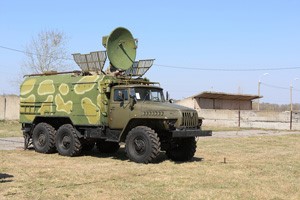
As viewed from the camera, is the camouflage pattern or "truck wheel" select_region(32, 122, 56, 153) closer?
the camouflage pattern

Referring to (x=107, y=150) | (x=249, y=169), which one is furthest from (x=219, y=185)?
(x=107, y=150)

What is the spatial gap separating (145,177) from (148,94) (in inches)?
155

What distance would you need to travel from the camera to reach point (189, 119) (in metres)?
12.9

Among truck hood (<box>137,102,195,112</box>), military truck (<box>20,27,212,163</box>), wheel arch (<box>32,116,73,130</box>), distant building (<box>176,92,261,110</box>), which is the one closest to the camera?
truck hood (<box>137,102,195,112</box>)

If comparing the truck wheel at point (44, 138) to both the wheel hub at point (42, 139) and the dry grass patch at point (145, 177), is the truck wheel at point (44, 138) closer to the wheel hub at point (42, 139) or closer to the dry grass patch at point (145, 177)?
the wheel hub at point (42, 139)

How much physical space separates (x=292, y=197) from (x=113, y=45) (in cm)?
857

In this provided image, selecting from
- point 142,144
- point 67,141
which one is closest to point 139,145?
point 142,144

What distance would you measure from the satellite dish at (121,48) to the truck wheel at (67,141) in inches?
105

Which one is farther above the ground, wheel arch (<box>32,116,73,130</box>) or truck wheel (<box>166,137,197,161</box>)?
wheel arch (<box>32,116,73,130</box>)

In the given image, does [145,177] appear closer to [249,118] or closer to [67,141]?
[67,141]

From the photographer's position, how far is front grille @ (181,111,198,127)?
12672 millimetres

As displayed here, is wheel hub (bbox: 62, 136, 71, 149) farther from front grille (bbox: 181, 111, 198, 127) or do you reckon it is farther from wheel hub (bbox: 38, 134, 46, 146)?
front grille (bbox: 181, 111, 198, 127)

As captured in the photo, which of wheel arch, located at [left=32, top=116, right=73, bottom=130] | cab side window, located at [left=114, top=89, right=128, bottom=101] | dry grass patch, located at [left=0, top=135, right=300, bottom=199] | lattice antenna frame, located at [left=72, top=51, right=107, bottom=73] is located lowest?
dry grass patch, located at [left=0, top=135, right=300, bottom=199]

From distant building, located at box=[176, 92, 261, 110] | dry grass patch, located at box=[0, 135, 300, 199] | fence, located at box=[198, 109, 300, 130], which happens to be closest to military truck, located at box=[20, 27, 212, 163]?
dry grass patch, located at box=[0, 135, 300, 199]
